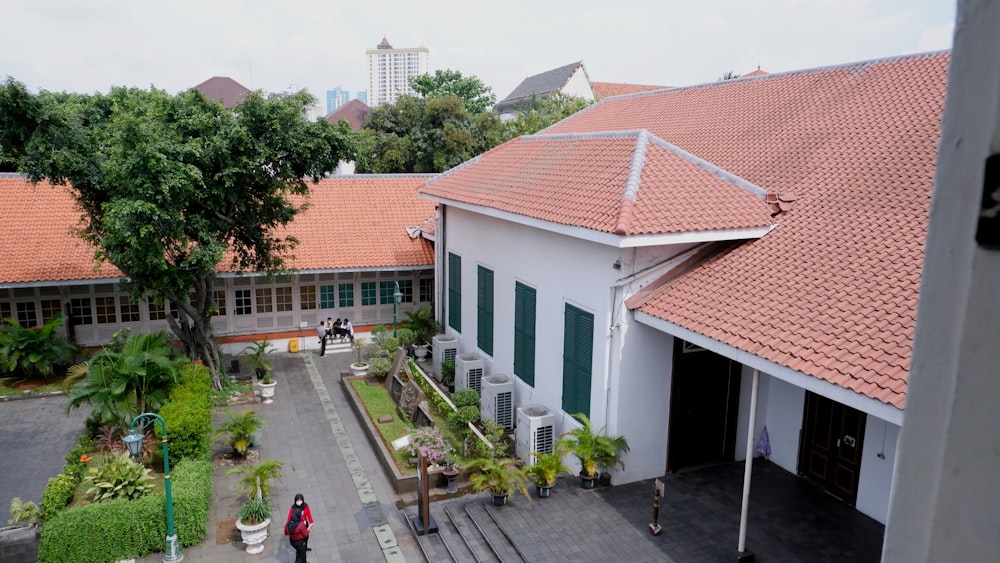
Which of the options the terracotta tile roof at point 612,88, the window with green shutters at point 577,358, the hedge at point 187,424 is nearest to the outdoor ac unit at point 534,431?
the window with green shutters at point 577,358

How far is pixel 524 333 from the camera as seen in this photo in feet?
48.9

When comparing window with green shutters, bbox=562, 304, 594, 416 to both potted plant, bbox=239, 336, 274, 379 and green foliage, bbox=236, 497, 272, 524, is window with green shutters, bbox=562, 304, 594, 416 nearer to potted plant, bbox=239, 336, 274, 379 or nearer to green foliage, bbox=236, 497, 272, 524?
green foliage, bbox=236, 497, 272, 524

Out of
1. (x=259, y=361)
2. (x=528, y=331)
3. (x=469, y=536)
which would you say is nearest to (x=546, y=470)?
(x=469, y=536)

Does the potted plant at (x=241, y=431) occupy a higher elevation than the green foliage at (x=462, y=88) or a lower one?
lower

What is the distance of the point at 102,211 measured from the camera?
16578 millimetres

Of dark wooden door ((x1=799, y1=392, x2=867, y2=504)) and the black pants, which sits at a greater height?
dark wooden door ((x1=799, y1=392, x2=867, y2=504))

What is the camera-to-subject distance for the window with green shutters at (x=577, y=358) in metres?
12.5

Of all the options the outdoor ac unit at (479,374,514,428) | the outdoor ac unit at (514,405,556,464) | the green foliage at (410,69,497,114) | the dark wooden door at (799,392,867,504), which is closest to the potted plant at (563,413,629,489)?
the outdoor ac unit at (514,405,556,464)

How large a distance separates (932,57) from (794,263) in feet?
21.5

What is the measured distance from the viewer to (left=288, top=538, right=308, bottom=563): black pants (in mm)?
10391

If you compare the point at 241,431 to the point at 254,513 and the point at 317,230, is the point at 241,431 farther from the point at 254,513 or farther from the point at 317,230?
the point at 317,230

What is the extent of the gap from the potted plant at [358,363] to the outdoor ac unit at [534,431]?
728cm

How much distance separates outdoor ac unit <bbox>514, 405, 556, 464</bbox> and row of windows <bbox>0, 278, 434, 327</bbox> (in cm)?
1027

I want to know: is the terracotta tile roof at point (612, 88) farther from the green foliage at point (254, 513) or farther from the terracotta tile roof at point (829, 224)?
the green foliage at point (254, 513)
